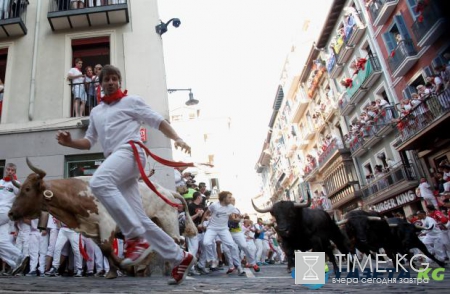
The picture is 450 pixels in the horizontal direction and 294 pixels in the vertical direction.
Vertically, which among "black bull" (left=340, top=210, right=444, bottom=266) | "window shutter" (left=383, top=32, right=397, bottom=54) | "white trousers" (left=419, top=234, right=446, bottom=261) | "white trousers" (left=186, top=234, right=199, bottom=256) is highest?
"window shutter" (left=383, top=32, right=397, bottom=54)

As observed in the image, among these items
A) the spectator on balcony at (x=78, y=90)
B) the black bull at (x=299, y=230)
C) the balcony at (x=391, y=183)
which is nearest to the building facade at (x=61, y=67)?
the spectator on balcony at (x=78, y=90)

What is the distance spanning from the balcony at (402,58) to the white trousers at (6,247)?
2038 centimetres

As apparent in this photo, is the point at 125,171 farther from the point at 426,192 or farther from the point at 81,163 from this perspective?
the point at 426,192

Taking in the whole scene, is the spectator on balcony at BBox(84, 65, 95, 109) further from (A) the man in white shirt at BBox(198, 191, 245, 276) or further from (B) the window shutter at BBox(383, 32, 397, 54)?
(B) the window shutter at BBox(383, 32, 397, 54)

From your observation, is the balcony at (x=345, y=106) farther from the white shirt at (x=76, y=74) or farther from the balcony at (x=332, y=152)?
the white shirt at (x=76, y=74)

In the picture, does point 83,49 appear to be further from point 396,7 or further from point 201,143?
point 201,143

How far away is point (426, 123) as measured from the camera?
1762 cm

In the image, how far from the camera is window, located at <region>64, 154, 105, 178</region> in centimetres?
1035

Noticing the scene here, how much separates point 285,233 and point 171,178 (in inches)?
160

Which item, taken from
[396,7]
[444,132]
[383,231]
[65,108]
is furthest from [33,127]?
[396,7]

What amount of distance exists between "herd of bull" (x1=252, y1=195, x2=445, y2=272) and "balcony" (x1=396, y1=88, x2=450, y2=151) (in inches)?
398

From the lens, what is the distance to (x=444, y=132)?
17.3 metres

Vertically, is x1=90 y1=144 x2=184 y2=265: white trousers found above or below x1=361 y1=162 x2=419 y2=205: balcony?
below

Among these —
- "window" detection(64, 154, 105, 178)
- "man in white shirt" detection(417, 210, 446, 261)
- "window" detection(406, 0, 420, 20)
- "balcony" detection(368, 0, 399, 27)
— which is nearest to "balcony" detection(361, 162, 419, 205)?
"window" detection(406, 0, 420, 20)
